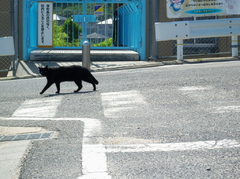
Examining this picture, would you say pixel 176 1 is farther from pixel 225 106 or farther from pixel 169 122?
pixel 169 122

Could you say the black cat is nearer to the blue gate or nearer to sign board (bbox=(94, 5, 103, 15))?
the blue gate

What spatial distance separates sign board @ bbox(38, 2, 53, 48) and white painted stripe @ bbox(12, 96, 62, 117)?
661 centimetres

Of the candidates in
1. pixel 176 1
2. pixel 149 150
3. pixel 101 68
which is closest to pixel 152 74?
Answer: pixel 101 68

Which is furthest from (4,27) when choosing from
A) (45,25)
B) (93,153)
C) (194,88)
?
(93,153)

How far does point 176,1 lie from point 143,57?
2268 mm

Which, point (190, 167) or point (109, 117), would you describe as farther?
point (109, 117)

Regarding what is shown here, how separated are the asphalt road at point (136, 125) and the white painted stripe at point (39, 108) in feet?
0.06

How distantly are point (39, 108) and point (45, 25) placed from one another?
7892mm

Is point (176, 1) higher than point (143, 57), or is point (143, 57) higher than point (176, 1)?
point (176, 1)

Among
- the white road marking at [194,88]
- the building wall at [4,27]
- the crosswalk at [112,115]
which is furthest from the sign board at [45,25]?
the white road marking at [194,88]

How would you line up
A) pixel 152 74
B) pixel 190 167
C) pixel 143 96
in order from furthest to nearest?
pixel 152 74 < pixel 143 96 < pixel 190 167

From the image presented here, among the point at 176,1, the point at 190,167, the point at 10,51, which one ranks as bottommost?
the point at 190,167

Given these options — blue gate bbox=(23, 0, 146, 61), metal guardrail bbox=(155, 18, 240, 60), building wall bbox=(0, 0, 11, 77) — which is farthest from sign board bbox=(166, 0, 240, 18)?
building wall bbox=(0, 0, 11, 77)

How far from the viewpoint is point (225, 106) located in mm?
7902
